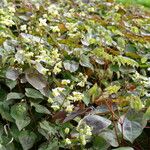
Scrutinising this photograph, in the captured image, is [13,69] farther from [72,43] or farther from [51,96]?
[72,43]

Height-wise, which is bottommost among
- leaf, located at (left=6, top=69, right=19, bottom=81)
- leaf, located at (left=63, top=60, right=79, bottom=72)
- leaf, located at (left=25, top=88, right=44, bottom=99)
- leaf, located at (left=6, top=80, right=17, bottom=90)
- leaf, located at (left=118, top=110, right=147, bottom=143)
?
leaf, located at (left=63, top=60, right=79, bottom=72)

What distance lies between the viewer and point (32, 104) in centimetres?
168

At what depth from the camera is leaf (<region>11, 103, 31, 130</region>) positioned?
1608 mm

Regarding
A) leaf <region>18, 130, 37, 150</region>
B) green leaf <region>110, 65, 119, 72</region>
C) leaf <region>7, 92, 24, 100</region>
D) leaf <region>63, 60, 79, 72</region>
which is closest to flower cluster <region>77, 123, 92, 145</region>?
leaf <region>18, 130, 37, 150</region>

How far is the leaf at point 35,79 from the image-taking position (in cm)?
176

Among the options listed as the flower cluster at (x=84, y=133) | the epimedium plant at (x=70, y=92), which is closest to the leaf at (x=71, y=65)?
the epimedium plant at (x=70, y=92)

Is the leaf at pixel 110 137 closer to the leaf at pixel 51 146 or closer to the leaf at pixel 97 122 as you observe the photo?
the leaf at pixel 97 122

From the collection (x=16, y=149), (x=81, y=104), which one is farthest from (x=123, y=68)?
(x=16, y=149)

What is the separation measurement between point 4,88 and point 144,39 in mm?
1053

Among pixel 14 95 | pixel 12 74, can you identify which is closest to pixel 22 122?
pixel 14 95

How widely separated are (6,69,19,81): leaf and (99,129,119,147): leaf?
1.49ft

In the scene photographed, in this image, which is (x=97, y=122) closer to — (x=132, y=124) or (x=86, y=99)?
(x=132, y=124)

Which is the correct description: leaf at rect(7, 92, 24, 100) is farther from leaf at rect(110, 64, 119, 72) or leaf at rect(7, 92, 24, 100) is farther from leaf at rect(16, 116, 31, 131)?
leaf at rect(110, 64, 119, 72)

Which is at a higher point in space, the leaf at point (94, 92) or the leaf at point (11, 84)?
the leaf at point (94, 92)
